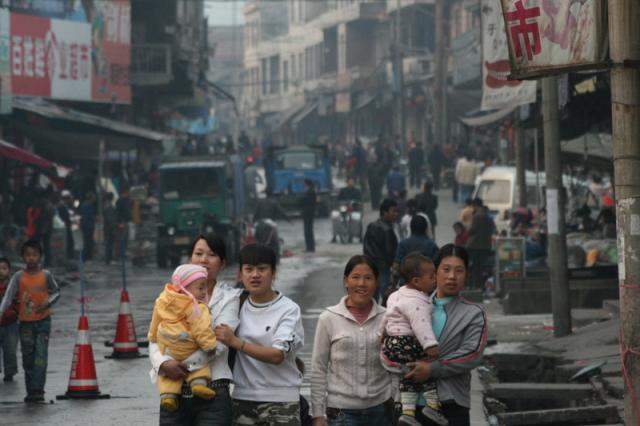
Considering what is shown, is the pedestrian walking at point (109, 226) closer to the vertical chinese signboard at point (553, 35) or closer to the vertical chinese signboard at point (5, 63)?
the vertical chinese signboard at point (5, 63)

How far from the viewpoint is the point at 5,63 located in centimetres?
3606

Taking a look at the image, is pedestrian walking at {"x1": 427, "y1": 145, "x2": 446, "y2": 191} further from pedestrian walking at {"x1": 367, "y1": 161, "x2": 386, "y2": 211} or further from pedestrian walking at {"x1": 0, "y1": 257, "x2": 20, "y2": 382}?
pedestrian walking at {"x1": 0, "y1": 257, "x2": 20, "y2": 382}

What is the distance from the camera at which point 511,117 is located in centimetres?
3444

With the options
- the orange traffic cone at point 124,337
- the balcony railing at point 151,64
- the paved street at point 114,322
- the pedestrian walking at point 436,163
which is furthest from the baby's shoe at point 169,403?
the balcony railing at point 151,64

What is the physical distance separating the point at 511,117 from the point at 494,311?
39.4 ft

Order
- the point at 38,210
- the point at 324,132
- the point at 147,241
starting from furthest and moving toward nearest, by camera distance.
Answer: the point at 324,132 → the point at 147,241 → the point at 38,210

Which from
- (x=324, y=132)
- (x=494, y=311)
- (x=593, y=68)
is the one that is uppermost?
(x=324, y=132)

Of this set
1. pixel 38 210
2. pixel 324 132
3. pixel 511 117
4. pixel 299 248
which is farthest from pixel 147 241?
pixel 324 132

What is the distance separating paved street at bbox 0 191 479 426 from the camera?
44.3 feet

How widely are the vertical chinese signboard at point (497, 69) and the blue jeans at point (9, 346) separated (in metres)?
7.45

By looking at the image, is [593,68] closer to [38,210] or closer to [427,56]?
[38,210]

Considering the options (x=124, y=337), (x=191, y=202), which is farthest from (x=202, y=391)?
(x=191, y=202)

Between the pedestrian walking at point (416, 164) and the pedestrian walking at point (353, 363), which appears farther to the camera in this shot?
the pedestrian walking at point (416, 164)

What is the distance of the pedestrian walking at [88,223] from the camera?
37.1 m
